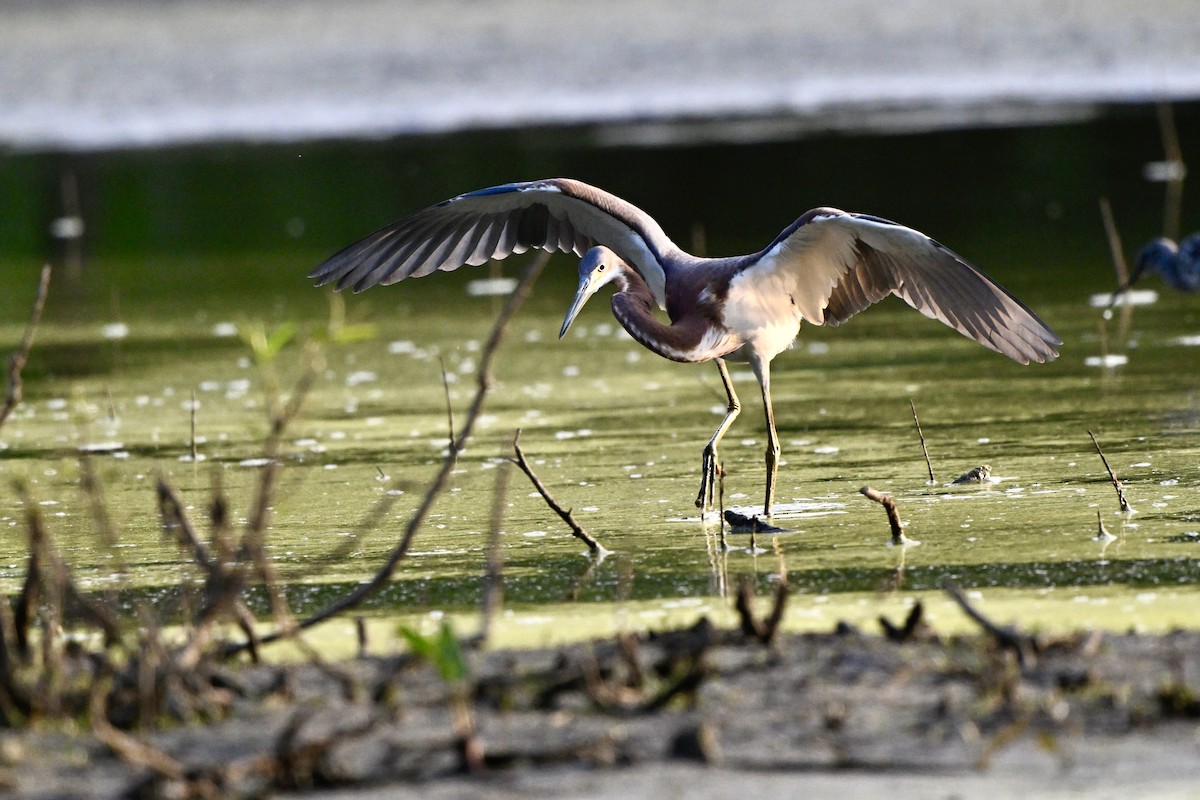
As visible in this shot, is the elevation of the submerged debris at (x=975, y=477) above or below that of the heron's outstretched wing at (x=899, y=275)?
below

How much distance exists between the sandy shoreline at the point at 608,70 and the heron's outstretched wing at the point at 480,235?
549 inches

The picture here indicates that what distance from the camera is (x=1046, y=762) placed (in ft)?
13.0

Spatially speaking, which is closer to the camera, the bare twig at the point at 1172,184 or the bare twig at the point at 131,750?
the bare twig at the point at 131,750

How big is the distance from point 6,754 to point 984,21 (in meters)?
24.0

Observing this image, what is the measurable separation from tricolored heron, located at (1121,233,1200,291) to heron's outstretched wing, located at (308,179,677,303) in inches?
146

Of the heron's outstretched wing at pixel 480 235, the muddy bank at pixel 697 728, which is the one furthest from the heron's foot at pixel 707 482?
the muddy bank at pixel 697 728

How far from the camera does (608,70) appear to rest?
997 inches

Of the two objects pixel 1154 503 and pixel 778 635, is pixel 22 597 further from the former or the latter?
pixel 1154 503

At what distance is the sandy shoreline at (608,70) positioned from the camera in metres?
24.0

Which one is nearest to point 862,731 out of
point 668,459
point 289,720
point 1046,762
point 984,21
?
point 1046,762

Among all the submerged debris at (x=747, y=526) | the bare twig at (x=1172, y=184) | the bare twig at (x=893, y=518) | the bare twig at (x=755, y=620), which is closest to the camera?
the bare twig at (x=755, y=620)

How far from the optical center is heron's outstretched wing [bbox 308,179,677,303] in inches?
303

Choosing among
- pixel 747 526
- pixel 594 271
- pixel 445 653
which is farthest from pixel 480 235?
pixel 445 653

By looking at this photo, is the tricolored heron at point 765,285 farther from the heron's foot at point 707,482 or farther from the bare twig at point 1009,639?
the bare twig at point 1009,639
